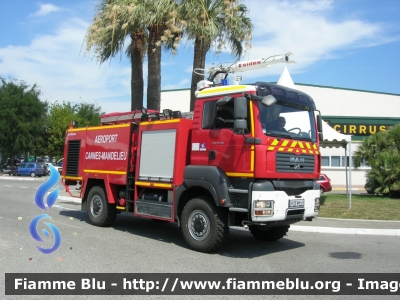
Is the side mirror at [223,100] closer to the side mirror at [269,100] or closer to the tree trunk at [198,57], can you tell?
the side mirror at [269,100]

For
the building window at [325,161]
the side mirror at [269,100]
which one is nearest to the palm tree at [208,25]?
the side mirror at [269,100]

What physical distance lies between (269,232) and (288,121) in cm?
260

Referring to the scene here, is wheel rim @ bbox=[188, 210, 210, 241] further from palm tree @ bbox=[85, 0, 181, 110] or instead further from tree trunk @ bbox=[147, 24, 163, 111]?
tree trunk @ bbox=[147, 24, 163, 111]

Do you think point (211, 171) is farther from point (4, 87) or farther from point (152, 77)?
point (4, 87)

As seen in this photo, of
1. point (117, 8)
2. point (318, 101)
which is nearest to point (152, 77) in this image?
point (117, 8)

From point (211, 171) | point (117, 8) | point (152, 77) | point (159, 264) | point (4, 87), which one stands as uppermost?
point (4, 87)

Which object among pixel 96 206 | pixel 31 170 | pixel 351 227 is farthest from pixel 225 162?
pixel 31 170

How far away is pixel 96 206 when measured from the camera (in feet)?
34.7

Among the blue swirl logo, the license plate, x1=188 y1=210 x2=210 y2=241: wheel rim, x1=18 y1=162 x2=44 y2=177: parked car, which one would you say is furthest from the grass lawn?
x1=18 y1=162 x2=44 y2=177: parked car

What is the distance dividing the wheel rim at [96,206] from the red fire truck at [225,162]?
86 centimetres

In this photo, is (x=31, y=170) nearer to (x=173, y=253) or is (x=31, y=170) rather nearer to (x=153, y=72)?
(x=153, y=72)

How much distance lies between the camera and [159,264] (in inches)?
270

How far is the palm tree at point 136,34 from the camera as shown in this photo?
45.0 feet

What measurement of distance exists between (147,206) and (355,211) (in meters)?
7.99
